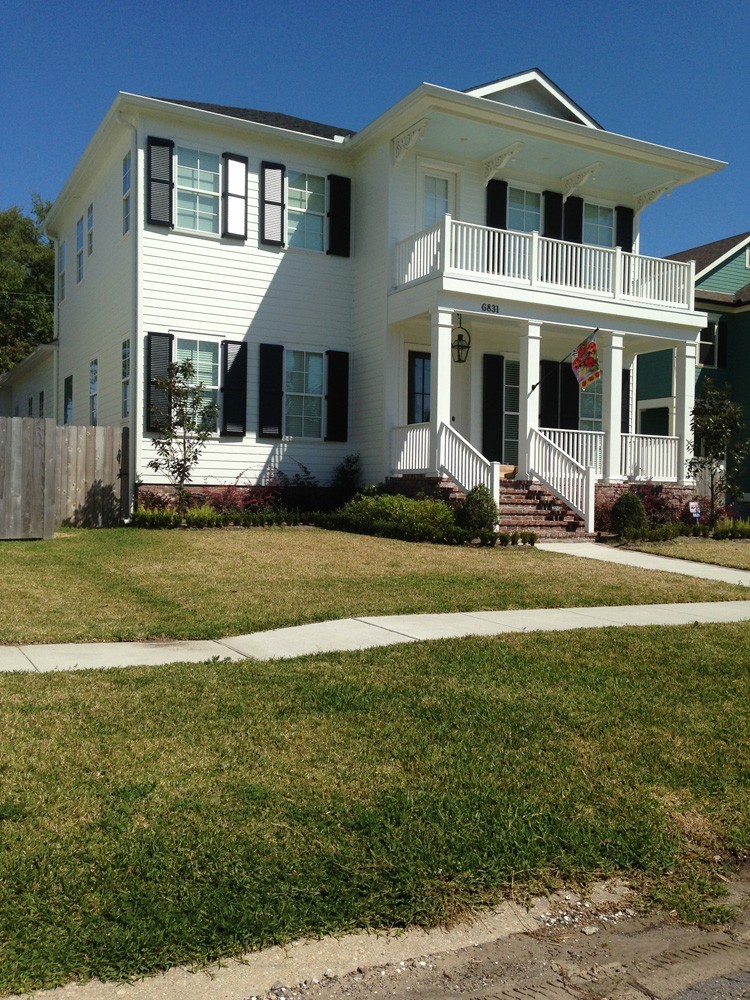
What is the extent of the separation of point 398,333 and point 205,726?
14.7 m

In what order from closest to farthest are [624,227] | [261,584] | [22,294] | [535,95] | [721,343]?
1. [261,584]
2. [535,95]
3. [624,227]
4. [721,343]
5. [22,294]

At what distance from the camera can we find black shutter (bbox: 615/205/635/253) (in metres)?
21.5

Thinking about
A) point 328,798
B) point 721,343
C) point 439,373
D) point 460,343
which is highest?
point 721,343

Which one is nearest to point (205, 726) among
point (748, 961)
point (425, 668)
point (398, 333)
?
point (425, 668)

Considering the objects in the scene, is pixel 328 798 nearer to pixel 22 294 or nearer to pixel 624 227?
pixel 624 227

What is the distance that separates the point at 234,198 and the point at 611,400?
28.4 ft

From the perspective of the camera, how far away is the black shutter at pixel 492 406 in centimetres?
2012

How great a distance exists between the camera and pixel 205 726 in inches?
187

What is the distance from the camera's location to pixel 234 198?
18.2m

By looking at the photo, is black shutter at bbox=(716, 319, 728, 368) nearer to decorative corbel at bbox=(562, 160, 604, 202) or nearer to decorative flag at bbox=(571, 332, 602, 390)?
decorative corbel at bbox=(562, 160, 604, 202)

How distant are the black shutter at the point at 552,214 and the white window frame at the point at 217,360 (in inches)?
313

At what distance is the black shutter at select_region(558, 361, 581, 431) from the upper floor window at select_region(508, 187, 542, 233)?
3248 millimetres

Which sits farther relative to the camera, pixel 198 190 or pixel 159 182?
pixel 198 190

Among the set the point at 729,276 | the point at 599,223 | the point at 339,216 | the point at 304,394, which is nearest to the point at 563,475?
the point at 304,394
